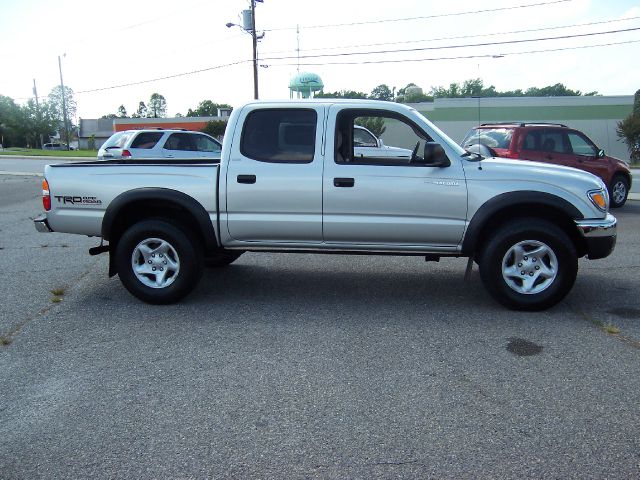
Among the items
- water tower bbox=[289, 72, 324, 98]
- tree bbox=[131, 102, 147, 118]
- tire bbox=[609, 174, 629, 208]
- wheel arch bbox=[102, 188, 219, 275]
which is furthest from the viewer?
tree bbox=[131, 102, 147, 118]

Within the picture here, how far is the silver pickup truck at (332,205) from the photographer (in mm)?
5477

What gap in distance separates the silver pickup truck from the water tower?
126 feet

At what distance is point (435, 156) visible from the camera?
17.9 ft

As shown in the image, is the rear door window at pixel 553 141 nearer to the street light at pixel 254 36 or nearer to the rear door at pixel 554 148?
the rear door at pixel 554 148

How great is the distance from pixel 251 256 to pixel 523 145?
Result: 6.21m

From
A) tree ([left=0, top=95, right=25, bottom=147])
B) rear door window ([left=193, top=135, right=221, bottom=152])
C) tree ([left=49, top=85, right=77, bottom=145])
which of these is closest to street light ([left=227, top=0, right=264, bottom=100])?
rear door window ([left=193, top=135, right=221, bottom=152])

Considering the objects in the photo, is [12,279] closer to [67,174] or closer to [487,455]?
[67,174]

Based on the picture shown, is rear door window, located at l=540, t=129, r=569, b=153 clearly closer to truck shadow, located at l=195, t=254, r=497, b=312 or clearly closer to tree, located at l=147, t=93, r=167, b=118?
truck shadow, located at l=195, t=254, r=497, b=312

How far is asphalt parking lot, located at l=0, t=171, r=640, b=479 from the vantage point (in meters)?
3.06

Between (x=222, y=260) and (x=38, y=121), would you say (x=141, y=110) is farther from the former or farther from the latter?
(x=222, y=260)

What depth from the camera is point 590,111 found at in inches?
1764

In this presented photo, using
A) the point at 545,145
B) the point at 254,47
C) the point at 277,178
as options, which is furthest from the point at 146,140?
the point at 254,47

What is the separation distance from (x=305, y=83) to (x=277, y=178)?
39539 mm

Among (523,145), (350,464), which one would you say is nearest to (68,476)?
(350,464)
